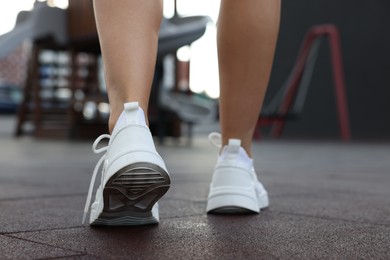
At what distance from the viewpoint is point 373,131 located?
679cm

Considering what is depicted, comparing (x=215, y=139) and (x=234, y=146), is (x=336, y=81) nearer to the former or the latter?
(x=215, y=139)

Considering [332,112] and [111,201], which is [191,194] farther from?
[332,112]

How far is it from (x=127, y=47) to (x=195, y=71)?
5687 millimetres

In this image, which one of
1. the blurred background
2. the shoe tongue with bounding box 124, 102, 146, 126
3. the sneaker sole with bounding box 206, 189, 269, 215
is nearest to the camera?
the shoe tongue with bounding box 124, 102, 146, 126

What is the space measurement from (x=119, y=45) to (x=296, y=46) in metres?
6.41

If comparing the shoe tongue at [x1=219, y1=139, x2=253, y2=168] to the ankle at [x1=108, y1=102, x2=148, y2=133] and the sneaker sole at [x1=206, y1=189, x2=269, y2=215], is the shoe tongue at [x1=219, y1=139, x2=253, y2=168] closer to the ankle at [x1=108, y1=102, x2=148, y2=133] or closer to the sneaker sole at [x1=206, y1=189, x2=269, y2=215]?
the sneaker sole at [x1=206, y1=189, x2=269, y2=215]

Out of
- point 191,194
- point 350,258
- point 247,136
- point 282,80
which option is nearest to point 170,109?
point 282,80

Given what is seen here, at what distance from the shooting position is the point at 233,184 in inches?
41.9

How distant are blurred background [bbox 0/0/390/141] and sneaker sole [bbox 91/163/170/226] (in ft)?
10.0

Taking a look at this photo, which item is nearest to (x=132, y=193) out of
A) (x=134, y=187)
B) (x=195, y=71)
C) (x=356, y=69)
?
(x=134, y=187)

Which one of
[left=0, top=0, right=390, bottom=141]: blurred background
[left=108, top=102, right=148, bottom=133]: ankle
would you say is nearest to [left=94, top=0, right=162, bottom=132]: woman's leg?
[left=108, top=102, right=148, bottom=133]: ankle

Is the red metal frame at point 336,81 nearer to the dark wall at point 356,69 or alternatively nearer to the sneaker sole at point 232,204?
the dark wall at point 356,69

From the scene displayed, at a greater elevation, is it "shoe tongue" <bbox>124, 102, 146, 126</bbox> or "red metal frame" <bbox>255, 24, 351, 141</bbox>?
"shoe tongue" <bbox>124, 102, 146, 126</bbox>

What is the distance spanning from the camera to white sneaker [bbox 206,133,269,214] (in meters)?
1.06
